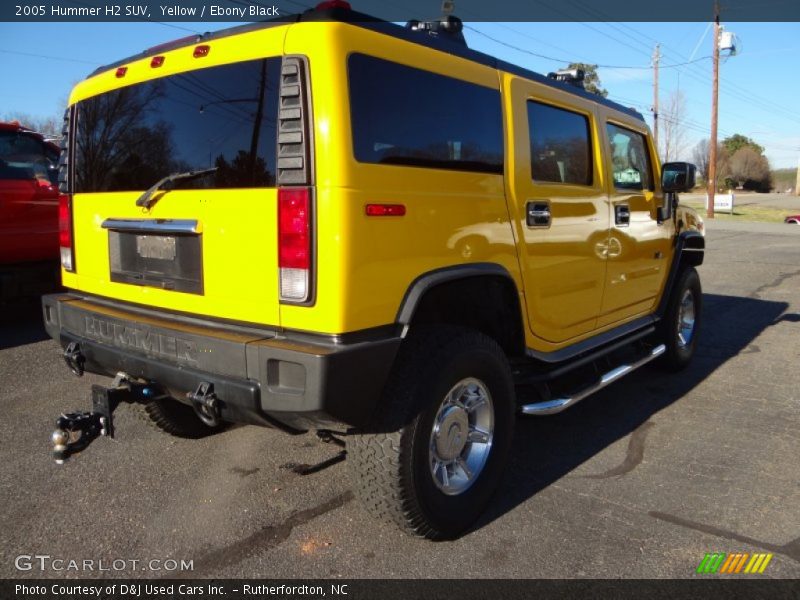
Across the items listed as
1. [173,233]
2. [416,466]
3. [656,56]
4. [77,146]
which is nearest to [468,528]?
[416,466]

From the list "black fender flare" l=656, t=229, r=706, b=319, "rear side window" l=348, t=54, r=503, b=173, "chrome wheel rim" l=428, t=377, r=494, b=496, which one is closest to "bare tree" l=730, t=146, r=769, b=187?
"black fender flare" l=656, t=229, r=706, b=319

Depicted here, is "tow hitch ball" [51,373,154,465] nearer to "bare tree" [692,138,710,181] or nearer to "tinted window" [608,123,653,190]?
"tinted window" [608,123,653,190]

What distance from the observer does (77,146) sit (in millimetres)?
3367

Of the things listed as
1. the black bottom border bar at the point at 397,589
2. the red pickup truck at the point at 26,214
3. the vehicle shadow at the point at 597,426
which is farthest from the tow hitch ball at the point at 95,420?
the red pickup truck at the point at 26,214

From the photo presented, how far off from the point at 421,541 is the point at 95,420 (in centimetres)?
154

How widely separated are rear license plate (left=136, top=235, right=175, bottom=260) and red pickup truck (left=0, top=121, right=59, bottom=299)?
13.7 ft

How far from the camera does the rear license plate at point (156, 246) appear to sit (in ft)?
9.16

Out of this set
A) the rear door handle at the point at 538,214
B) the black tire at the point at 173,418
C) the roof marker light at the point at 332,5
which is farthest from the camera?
the black tire at the point at 173,418

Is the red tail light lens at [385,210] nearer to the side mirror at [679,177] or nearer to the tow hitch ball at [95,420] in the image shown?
the tow hitch ball at [95,420]

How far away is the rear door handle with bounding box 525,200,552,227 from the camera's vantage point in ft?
10.8

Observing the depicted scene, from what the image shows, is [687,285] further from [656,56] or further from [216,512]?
[656,56]

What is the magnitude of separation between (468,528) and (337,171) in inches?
69.5

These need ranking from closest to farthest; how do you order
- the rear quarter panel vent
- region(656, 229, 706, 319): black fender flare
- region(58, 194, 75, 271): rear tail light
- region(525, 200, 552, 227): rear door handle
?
the rear quarter panel vent
region(525, 200, 552, 227): rear door handle
region(58, 194, 75, 271): rear tail light
region(656, 229, 706, 319): black fender flare

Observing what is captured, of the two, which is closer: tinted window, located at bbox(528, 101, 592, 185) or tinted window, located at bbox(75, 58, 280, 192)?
tinted window, located at bbox(75, 58, 280, 192)
